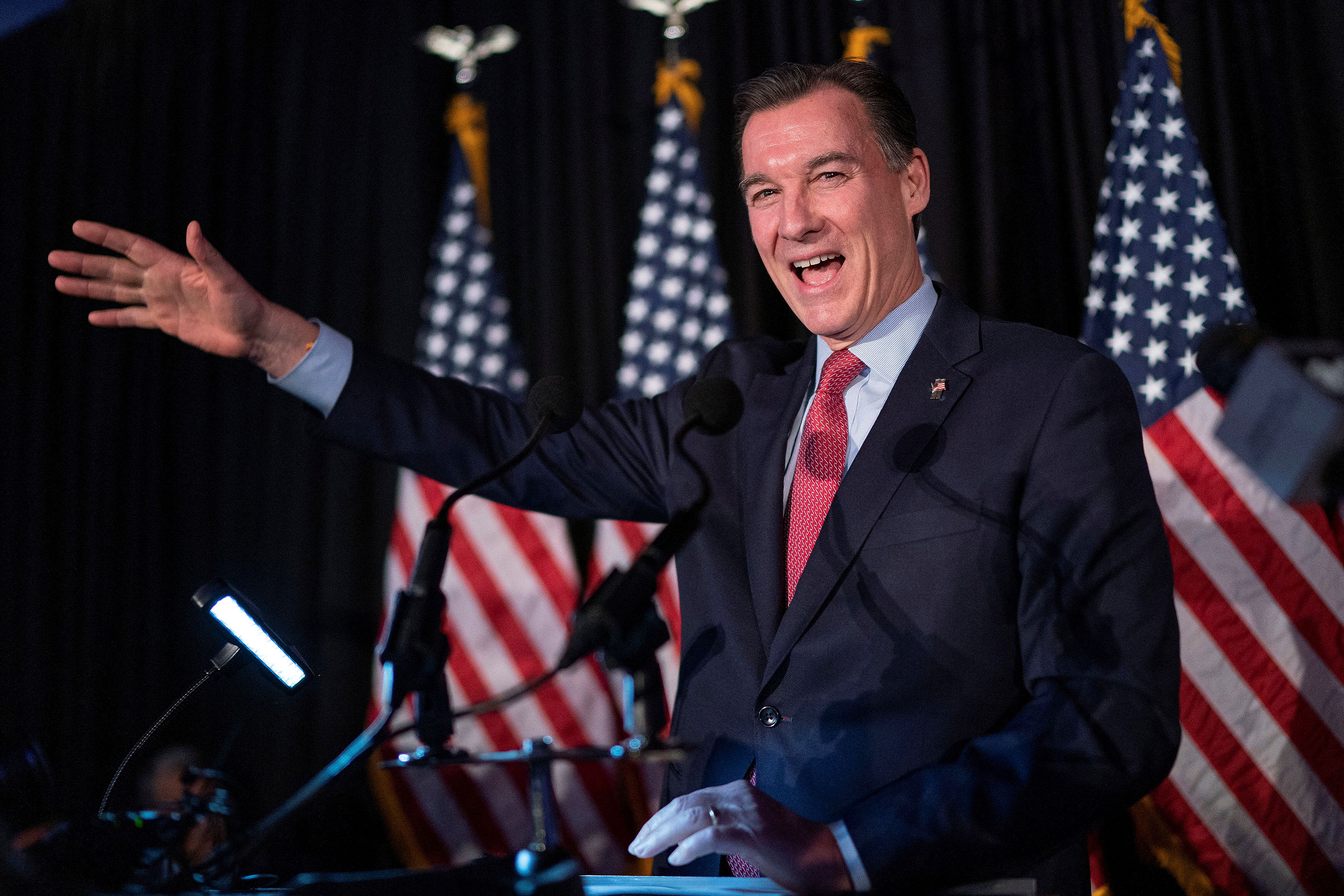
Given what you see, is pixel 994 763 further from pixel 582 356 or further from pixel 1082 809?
pixel 582 356

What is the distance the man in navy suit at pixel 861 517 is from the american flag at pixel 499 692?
185 centimetres

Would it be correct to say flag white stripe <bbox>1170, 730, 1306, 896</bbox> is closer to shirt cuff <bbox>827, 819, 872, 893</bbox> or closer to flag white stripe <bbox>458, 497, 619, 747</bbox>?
flag white stripe <bbox>458, 497, 619, 747</bbox>

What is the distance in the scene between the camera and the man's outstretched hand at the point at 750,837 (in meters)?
1.12

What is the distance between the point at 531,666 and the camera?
149 inches

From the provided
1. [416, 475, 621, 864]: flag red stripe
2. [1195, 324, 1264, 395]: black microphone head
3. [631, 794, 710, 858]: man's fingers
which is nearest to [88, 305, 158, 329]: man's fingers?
[631, 794, 710, 858]: man's fingers

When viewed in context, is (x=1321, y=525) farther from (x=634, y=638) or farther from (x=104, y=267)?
(x=104, y=267)

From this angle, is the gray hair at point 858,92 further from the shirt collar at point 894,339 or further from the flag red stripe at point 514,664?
the flag red stripe at point 514,664

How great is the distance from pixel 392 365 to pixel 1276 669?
2536mm

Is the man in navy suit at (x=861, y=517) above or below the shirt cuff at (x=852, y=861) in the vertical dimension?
above

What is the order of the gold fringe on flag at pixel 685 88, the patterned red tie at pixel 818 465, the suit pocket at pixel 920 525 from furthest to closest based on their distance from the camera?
the gold fringe on flag at pixel 685 88, the patterned red tie at pixel 818 465, the suit pocket at pixel 920 525

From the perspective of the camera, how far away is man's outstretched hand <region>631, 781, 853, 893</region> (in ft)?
3.68

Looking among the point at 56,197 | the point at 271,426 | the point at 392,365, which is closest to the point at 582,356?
the point at 271,426

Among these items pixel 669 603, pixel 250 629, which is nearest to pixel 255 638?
pixel 250 629

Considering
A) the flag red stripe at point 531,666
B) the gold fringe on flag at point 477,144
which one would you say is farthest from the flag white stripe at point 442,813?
the gold fringe on flag at point 477,144
